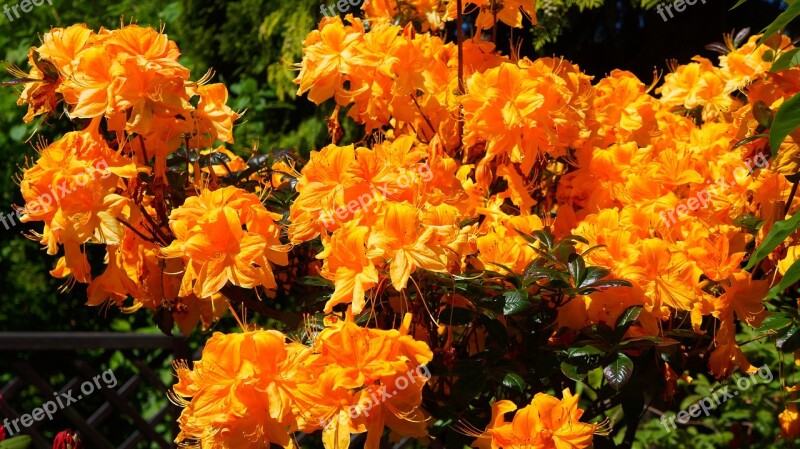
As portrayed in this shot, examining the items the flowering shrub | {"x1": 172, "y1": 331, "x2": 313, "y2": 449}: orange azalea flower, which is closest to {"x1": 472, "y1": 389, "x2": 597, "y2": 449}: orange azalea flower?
the flowering shrub

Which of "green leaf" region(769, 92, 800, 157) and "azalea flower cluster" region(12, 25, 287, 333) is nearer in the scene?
"green leaf" region(769, 92, 800, 157)

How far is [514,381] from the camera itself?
4.56 feet

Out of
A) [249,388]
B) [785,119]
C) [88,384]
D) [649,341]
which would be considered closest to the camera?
[785,119]

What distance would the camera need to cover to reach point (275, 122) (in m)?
3.93

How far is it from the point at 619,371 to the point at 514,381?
0.16 metres

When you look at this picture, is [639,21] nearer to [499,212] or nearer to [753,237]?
[753,237]

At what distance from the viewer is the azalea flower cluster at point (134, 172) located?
1.40 meters

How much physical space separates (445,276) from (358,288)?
0.53ft

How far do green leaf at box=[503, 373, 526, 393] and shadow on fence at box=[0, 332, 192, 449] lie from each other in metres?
1.97

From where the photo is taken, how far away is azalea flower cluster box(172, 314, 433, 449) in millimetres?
1216

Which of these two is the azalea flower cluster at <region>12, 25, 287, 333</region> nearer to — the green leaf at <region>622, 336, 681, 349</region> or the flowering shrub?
the flowering shrub

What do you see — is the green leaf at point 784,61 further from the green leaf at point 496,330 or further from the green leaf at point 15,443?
the green leaf at point 15,443

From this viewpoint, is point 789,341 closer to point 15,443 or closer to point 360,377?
point 360,377

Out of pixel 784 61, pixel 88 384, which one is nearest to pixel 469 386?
pixel 784 61
